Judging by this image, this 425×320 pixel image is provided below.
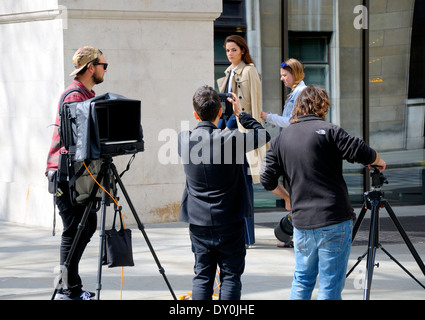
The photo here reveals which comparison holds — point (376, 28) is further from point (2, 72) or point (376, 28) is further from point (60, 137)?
point (60, 137)

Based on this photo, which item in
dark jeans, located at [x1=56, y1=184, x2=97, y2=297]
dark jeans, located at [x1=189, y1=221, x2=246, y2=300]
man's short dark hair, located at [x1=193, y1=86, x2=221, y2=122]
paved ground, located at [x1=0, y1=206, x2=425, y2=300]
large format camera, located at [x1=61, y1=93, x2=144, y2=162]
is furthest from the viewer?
paved ground, located at [x1=0, y1=206, x2=425, y2=300]

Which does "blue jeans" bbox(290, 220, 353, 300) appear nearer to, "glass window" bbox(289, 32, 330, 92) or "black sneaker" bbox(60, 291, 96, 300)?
"black sneaker" bbox(60, 291, 96, 300)

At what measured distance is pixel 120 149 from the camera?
562 centimetres

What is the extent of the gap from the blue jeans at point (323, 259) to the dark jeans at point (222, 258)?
1.26 ft

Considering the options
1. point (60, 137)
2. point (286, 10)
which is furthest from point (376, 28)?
point (60, 137)

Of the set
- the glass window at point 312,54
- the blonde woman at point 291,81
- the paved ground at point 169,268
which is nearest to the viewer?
the paved ground at point 169,268

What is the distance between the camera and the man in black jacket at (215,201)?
16.1 feet

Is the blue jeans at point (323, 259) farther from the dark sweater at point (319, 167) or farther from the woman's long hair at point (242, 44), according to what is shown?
the woman's long hair at point (242, 44)

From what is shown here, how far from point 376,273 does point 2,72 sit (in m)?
5.96

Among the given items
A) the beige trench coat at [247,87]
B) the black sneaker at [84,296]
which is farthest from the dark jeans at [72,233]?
the beige trench coat at [247,87]

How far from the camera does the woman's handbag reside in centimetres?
560

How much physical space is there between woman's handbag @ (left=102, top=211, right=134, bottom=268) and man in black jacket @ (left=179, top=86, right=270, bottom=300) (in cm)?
79

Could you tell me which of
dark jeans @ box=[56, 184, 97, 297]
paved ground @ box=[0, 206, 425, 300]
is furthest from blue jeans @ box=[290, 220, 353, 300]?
dark jeans @ box=[56, 184, 97, 297]

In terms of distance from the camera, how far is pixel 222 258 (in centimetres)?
498
